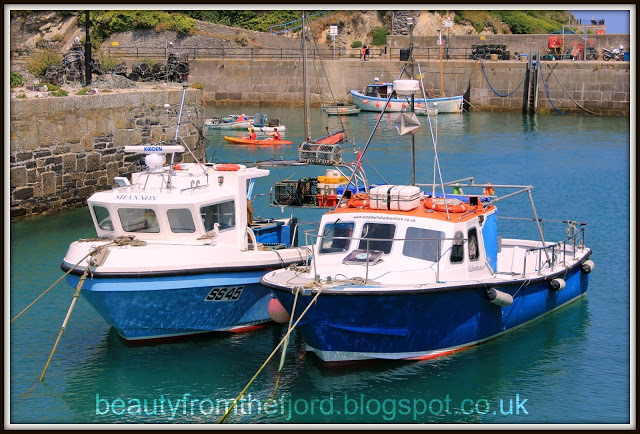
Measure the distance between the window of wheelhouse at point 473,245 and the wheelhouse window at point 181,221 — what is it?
161 inches

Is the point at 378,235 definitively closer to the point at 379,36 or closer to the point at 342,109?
the point at 342,109

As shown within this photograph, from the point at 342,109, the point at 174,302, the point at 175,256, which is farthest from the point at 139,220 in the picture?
the point at 342,109

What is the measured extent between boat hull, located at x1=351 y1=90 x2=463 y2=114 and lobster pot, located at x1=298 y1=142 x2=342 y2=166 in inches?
1213

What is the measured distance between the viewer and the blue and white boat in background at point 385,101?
4844 centimetres

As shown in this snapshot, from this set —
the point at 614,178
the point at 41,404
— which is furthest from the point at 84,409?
the point at 614,178

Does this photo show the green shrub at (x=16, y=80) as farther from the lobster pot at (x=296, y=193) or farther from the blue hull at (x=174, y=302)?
the blue hull at (x=174, y=302)

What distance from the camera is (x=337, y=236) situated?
14383 millimetres

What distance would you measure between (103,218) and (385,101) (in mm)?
35717

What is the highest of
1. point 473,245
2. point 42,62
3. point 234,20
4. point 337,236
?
point 234,20

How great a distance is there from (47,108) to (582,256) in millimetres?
13365

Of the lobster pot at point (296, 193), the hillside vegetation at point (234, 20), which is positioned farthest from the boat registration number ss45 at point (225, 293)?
the hillside vegetation at point (234, 20)

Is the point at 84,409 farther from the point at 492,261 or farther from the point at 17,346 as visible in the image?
the point at 492,261

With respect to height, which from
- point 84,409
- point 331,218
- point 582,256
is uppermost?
point 331,218

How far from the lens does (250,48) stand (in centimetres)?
5397
